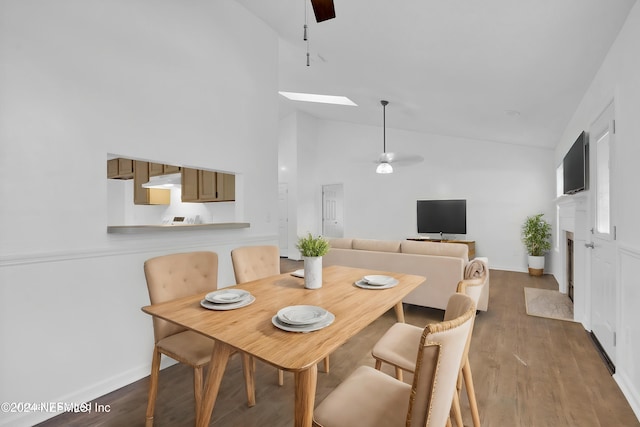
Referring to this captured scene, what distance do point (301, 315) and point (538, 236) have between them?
234 inches

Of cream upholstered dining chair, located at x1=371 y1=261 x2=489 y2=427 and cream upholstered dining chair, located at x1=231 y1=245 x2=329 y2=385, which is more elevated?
cream upholstered dining chair, located at x1=231 y1=245 x2=329 y2=385

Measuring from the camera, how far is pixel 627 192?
1.98 m

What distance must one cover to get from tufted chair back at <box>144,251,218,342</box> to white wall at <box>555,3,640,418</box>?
8.58 ft

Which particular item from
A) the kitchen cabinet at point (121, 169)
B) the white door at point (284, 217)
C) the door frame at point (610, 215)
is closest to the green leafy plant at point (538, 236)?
the door frame at point (610, 215)

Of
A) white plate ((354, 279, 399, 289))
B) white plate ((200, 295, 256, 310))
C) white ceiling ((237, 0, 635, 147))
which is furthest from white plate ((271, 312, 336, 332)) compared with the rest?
white ceiling ((237, 0, 635, 147))

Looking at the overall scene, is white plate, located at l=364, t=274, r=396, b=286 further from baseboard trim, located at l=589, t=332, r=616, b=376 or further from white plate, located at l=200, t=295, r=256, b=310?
baseboard trim, located at l=589, t=332, r=616, b=376

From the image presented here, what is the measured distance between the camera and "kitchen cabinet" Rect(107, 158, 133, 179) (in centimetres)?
468

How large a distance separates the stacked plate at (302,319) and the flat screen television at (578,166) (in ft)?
9.84

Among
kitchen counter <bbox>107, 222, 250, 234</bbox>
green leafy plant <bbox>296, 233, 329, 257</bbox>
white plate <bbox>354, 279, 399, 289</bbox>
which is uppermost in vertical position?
kitchen counter <bbox>107, 222, 250, 234</bbox>

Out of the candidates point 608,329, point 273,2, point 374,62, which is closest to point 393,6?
point 374,62

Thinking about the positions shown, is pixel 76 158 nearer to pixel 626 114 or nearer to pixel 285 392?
pixel 285 392

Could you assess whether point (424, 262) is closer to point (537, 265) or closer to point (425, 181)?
point (537, 265)

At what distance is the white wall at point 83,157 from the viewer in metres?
1.72

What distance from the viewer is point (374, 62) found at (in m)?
3.29
